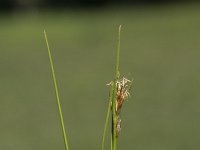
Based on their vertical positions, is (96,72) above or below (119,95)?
below

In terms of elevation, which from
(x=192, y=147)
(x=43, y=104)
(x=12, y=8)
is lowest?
(x=12, y=8)

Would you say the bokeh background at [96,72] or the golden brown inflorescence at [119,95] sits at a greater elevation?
the golden brown inflorescence at [119,95]

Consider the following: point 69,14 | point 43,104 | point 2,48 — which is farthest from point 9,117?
point 69,14

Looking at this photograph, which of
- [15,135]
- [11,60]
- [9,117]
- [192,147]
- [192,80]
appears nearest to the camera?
[192,147]

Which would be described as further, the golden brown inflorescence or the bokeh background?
the bokeh background

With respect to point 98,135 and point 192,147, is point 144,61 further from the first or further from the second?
point 192,147

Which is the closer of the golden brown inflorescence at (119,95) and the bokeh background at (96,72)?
the golden brown inflorescence at (119,95)

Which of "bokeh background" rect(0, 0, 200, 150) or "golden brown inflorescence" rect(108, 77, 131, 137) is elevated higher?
"golden brown inflorescence" rect(108, 77, 131, 137)

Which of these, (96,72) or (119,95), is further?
(96,72)
